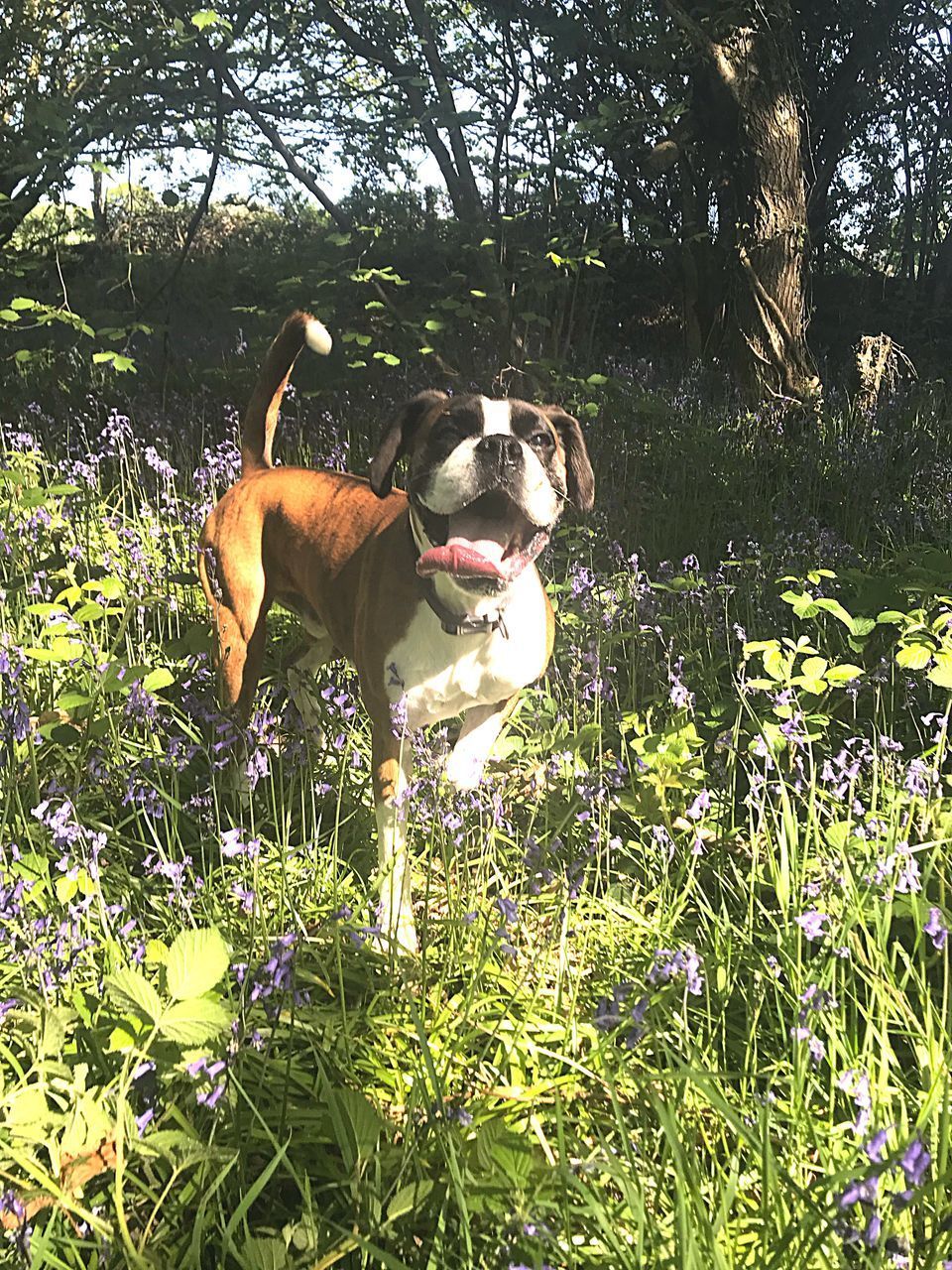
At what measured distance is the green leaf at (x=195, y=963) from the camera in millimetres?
1523

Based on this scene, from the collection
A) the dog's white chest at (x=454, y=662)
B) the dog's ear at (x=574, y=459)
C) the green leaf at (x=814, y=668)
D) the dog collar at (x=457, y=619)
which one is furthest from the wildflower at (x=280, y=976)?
the dog's ear at (x=574, y=459)

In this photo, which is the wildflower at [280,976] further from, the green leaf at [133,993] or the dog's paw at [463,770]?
the dog's paw at [463,770]

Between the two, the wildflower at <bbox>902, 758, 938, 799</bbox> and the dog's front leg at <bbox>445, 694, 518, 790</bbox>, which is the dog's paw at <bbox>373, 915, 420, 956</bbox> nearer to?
the dog's front leg at <bbox>445, 694, 518, 790</bbox>

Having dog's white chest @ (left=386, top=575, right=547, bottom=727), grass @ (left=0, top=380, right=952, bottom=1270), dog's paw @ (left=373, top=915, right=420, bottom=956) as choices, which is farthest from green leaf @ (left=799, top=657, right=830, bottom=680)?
dog's paw @ (left=373, top=915, right=420, bottom=956)

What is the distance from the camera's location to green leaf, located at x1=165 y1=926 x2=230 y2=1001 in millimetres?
1523

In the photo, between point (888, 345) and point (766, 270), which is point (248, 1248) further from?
point (888, 345)

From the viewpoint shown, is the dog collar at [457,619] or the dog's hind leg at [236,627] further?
the dog's hind leg at [236,627]

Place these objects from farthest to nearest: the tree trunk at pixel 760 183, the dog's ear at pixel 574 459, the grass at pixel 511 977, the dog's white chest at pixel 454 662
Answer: the tree trunk at pixel 760 183 → the dog's ear at pixel 574 459 → the dog's white chest at pixel 454 662 → the grass at pixel 511 977

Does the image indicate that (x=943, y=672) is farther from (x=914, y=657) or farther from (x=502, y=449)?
(x=502, y=449)

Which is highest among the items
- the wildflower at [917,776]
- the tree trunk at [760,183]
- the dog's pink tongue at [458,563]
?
the tree trunk at [760,183]

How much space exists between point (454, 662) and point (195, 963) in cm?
124

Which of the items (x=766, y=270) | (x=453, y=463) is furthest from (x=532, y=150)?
(x=453, y=463)

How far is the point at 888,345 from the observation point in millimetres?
7078

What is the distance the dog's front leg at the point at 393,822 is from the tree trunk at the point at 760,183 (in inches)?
207
